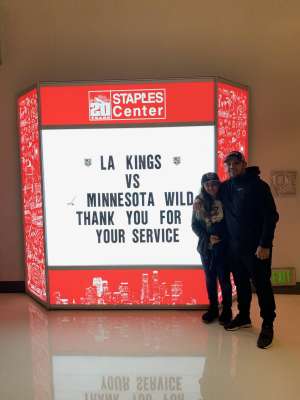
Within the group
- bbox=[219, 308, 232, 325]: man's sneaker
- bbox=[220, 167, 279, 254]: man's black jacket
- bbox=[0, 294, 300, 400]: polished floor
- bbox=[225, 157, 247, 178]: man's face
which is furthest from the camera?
bbox=[219, 308, 232, 325]: man's sneaker

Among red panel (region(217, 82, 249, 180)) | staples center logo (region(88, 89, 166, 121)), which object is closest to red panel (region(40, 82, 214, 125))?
staples center logo (region(88, 89, 166, 121))

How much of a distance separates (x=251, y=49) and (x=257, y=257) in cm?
216

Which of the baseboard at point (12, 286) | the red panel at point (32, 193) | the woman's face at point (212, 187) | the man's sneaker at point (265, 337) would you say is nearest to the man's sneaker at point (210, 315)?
the man's sneaker at point (265, 337)

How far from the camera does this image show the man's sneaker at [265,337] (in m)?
2.85

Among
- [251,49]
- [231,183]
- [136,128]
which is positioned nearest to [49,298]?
[136,128]

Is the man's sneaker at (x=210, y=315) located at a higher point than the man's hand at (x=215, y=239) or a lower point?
lower

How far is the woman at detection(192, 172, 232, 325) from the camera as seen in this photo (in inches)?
121

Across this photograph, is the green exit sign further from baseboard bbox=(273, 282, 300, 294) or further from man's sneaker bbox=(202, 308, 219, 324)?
man's sneaker bbox=(202, 308, 219, 324)

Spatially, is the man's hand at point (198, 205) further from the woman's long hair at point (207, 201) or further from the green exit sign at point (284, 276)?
the green exit sign at point (284, 276)

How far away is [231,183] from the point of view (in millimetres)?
2984

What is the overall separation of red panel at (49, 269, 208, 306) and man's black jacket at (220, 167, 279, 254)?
707mm

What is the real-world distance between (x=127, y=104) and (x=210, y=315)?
1.92 m

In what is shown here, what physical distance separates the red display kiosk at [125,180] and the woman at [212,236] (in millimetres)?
286

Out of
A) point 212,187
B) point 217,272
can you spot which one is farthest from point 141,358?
point 212,187
